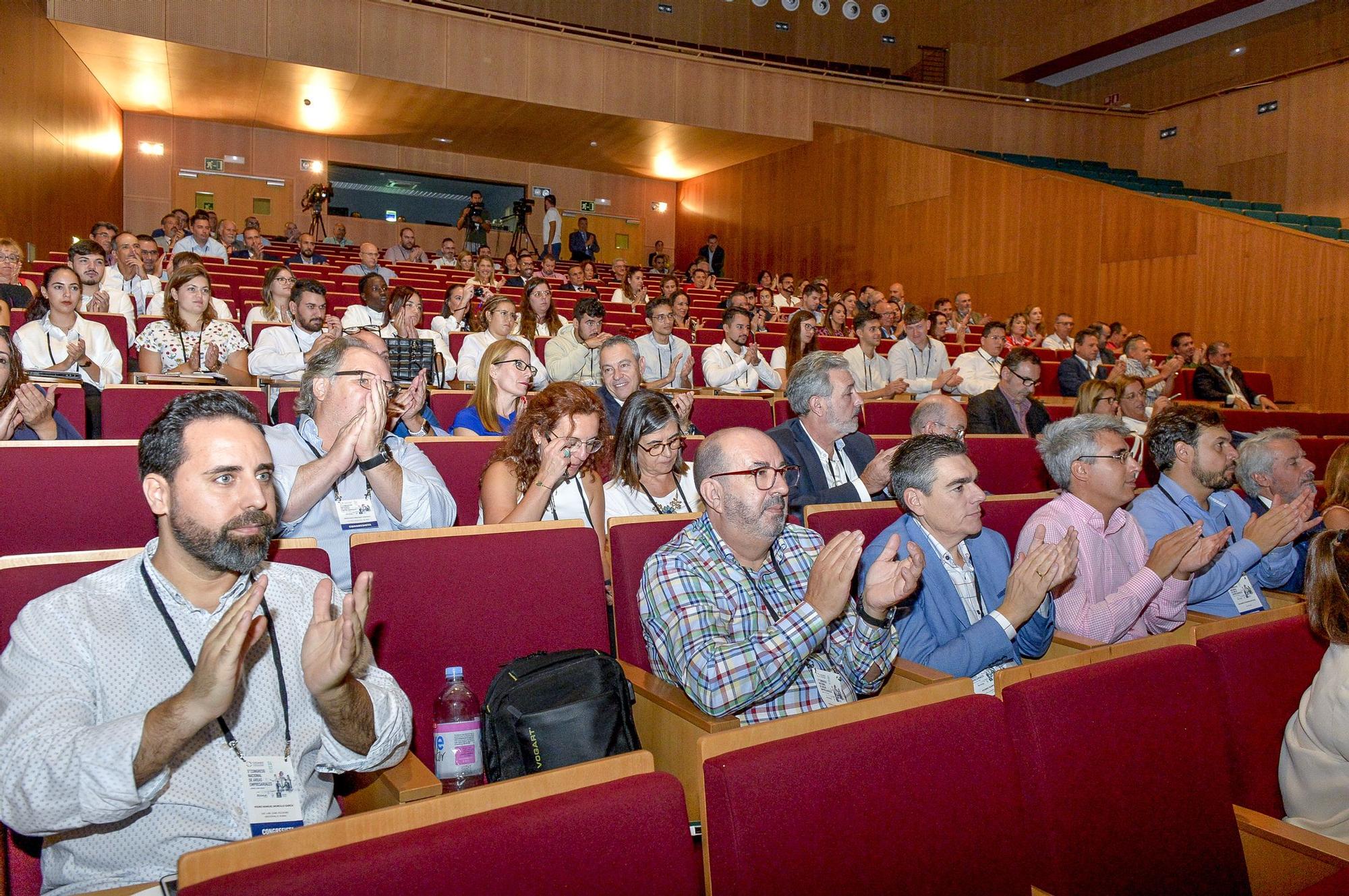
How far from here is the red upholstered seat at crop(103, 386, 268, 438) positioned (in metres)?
2.66

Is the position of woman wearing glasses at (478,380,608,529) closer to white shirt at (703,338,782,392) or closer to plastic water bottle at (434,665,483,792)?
plastic water bottle at (434,665,483,792)

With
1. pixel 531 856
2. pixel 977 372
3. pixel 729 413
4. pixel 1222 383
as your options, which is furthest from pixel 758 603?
pixel 1222 383

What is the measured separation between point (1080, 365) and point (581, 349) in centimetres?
351

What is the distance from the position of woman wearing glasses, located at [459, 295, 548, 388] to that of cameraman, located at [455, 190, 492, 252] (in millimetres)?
6838

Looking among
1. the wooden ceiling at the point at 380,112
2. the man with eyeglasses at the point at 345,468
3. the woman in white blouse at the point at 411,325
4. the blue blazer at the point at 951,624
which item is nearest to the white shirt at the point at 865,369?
the woman in white blouse at the point at 411,325

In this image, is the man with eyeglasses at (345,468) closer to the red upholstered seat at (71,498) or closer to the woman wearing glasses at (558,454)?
the woman wearing glasses at (558,454)

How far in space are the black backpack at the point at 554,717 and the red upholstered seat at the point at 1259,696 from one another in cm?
89

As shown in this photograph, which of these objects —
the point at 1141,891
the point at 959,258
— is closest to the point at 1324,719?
the point at 1141,891

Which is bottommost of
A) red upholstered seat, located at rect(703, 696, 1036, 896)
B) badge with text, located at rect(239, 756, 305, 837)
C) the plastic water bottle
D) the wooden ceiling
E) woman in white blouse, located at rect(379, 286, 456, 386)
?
the plastic water bottle

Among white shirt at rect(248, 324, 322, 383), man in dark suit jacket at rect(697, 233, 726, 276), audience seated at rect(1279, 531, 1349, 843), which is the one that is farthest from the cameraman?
audience seated at rect(1279, 531, 1349, 843)

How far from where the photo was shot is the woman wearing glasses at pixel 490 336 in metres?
4.01

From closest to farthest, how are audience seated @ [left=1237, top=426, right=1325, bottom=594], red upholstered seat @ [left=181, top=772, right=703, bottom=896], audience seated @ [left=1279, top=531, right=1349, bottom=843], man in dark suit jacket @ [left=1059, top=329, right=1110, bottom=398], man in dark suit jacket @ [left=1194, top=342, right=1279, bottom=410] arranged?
red upholstered seat @ [left=181, top=772, right=703, bottom=896]
audience seated @ [left=1279, top=531, right=1349, bottom=843]
audience seated @ [left=1237, top=426, right=1325, bottom=594]
man in dark suit jacket @ [left=1059, top=329, right=1110, bottom=398]
man in dark suit jacket @ [left=1194, top=342, right=1279, bottom=410]

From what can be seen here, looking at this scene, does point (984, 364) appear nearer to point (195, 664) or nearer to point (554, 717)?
point (554, 717)

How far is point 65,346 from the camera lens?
3623 millimetres
